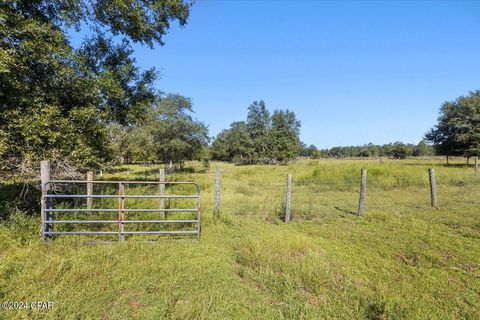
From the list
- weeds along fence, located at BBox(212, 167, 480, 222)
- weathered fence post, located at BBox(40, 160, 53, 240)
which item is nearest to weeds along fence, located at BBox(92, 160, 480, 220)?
weeds along fence, located at BBox(212, 167, 480, 222)

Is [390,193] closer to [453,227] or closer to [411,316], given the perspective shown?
[453,227]

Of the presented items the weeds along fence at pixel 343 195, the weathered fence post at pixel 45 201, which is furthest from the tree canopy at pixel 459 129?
the weathered fence post at pixel 45 201

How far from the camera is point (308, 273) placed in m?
4.28

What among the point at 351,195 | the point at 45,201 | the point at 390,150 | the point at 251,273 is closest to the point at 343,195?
the point at 351,195

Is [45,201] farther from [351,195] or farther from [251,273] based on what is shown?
[351,195]

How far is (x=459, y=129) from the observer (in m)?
32.9

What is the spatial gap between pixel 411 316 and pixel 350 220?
5.57 meters

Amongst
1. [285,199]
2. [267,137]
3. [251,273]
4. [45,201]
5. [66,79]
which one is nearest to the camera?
[251,273]

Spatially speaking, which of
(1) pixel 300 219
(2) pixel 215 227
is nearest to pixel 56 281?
(2) pixel 215 227

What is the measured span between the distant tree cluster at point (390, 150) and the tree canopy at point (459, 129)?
907 cm

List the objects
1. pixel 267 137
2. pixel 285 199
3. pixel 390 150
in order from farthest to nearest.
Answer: pixel 390 150, pixel 267 137, pixel 285 199

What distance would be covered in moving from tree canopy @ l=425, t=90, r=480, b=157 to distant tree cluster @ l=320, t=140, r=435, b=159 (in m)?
9.07

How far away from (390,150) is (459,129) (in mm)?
59546

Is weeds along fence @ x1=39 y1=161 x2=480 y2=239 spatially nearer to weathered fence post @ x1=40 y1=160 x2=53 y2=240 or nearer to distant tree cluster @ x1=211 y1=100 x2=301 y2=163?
weathered fence post @ x1=40 y1=160 x2=53 y2=240
